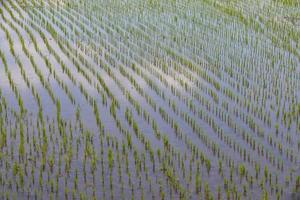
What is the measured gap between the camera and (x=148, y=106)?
6.68 meters

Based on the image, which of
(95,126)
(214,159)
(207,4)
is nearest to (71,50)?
(95,126)

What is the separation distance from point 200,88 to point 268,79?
103cm

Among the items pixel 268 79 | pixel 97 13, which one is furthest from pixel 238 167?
pixel 97 13

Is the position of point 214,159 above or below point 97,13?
above

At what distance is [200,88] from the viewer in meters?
7.27

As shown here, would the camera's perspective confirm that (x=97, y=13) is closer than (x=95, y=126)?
No

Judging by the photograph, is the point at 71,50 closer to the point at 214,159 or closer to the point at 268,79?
the point at 268,79

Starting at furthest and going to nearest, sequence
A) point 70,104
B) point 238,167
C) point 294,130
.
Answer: point 70,104 → point 294,130 → point 238,167

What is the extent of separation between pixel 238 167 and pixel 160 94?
2.13 meters

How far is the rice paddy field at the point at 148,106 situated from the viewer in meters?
4.89

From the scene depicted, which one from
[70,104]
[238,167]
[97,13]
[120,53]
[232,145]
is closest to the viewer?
[238,167]

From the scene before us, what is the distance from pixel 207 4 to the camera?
12.8m

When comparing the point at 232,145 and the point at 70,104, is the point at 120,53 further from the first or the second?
the point at 232,145

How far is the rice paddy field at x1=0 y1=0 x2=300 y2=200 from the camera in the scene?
4891 mm
